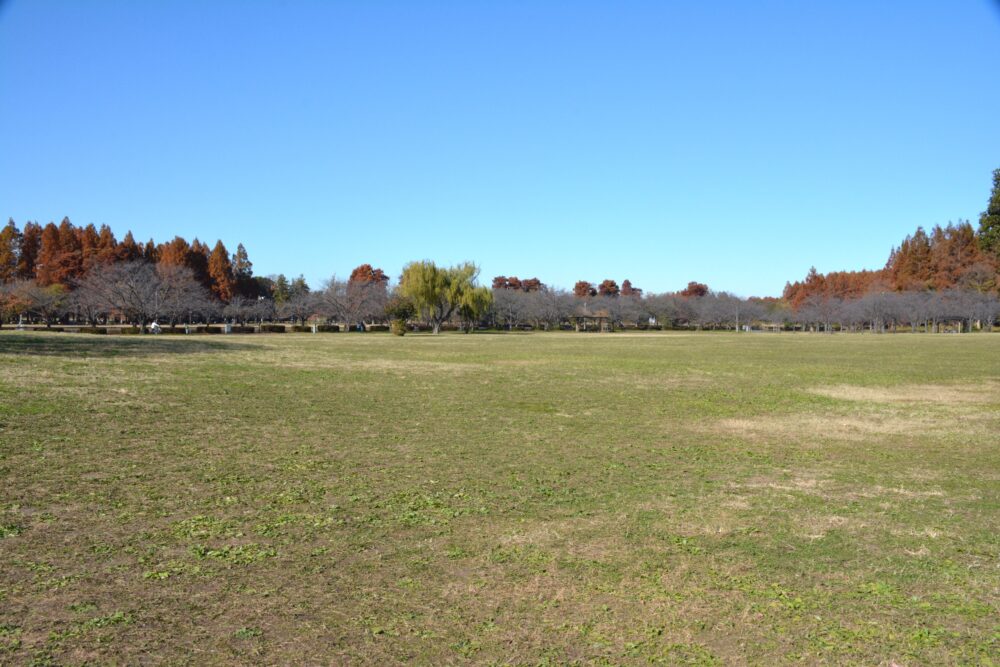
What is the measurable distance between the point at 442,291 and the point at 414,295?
3219 mm

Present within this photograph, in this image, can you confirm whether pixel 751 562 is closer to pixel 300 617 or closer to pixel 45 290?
pixel 300 617

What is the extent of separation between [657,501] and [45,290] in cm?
7340

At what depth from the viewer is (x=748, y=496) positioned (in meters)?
7.12

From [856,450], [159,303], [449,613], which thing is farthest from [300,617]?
[159,303]

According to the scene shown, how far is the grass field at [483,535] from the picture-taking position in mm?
3820

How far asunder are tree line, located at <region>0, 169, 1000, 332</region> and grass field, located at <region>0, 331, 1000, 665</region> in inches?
1439

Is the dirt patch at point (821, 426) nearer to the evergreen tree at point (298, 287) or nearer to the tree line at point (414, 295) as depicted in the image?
the tree line at point (414, 295)

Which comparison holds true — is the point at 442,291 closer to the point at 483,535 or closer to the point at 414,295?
the point at 414,295

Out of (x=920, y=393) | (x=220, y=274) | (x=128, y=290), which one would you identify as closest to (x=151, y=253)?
(x=220, y=274)

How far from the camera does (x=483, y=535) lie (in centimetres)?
569

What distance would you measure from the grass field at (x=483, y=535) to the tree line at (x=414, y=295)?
36.6 metres

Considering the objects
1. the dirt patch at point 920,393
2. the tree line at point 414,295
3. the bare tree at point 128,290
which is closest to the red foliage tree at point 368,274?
the tree line at point 414,295

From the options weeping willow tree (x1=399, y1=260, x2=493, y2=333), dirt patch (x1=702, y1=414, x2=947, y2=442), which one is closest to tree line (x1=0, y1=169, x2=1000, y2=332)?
weeping willow tree (x1=399, y1=260, x2=493, y2=333)

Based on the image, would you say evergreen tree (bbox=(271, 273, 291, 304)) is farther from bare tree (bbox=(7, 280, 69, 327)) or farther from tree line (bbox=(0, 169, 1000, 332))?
bare tree (bbox=(7, 280, 69, 327))
